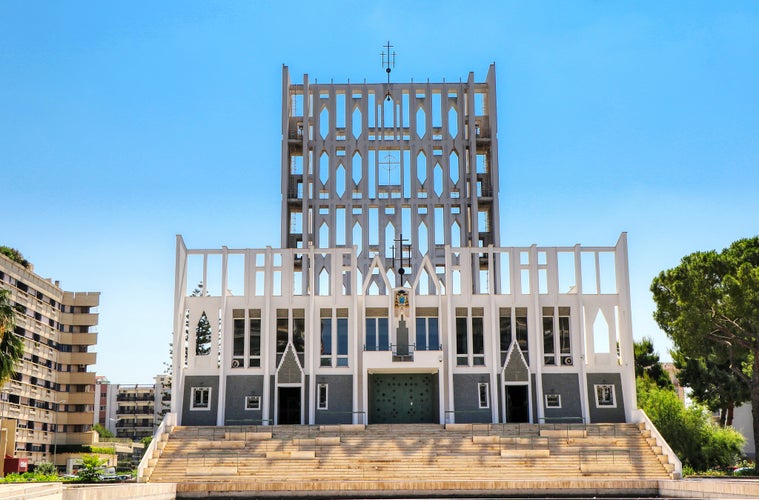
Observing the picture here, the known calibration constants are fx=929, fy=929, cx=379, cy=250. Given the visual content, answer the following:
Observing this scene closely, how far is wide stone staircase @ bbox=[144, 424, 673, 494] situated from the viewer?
32.3 metres

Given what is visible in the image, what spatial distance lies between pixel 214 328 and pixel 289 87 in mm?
25612

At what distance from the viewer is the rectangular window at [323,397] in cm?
4400

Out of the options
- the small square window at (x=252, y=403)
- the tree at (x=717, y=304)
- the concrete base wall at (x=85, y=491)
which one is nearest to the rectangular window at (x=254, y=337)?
the small square window at (x=252, y=403)

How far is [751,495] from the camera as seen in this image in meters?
24.4

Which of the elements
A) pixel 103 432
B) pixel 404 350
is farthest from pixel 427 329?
pixel 103 432

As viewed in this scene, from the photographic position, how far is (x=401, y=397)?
45875 millimetres

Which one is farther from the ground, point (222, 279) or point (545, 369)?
point (222, 279)

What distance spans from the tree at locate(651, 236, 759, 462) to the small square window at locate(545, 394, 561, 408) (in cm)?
618

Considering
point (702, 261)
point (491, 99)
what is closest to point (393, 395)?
point (702, 261)

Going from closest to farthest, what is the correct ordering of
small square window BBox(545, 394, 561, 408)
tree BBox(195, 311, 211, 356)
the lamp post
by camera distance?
small square window BBox(545, 394, 561, 408), tree BBox(195, 311, 211, 356), the lamp post

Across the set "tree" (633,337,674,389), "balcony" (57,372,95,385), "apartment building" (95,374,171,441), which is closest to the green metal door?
"tree" (633,337,674,389)

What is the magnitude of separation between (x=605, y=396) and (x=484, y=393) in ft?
19.0

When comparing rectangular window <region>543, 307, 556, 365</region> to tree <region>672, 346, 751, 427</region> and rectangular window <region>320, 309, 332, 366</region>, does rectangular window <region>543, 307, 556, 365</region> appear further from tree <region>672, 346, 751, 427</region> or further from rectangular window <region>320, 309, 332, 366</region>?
tree <region>672, 346, 751, 427</region>

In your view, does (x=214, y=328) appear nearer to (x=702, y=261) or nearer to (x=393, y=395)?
(x=393, y=395)
